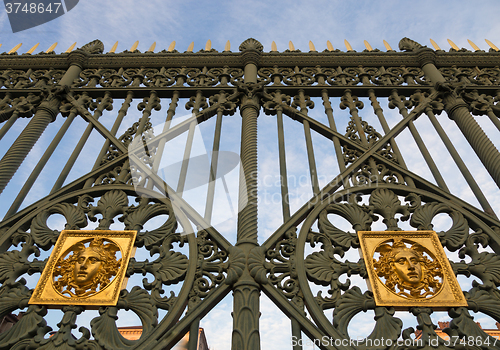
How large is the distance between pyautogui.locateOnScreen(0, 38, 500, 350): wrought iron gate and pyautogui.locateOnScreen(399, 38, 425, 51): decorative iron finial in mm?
26

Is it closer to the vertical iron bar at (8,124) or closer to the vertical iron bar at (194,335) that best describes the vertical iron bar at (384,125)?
the vertical iron bar at (194,335)

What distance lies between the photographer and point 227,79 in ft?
19.8

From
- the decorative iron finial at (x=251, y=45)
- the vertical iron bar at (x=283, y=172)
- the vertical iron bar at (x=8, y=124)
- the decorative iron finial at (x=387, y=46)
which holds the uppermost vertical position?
the decorative iron finial at (x=387, y=46)

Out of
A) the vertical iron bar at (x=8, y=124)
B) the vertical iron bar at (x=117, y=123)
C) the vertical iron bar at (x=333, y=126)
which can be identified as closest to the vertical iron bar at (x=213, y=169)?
the vertical iron bar at (x=117, y=123)

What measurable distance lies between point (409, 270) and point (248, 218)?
168 cm

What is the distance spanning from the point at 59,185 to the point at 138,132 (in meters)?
1.24

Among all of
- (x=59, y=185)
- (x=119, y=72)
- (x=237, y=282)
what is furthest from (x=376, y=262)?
(x=119, y=72)

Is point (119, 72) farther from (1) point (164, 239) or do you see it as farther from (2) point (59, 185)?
(1) point (164, 239)

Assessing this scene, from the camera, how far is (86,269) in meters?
3.56

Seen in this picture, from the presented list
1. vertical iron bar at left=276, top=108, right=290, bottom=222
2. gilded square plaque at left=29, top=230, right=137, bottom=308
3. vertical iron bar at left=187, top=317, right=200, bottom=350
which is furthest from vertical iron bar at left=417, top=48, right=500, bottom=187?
gilded square plaque at left=29, top=230, right=137, bottom=308

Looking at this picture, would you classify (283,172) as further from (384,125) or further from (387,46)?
(387,46)

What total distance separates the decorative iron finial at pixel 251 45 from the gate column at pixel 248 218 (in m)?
0.15

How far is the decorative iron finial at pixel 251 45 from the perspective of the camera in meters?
6.39

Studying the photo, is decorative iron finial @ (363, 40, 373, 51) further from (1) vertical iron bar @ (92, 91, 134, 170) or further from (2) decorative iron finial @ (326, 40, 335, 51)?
(1) vertical iron bar @ (92, 91, 134, 170)
